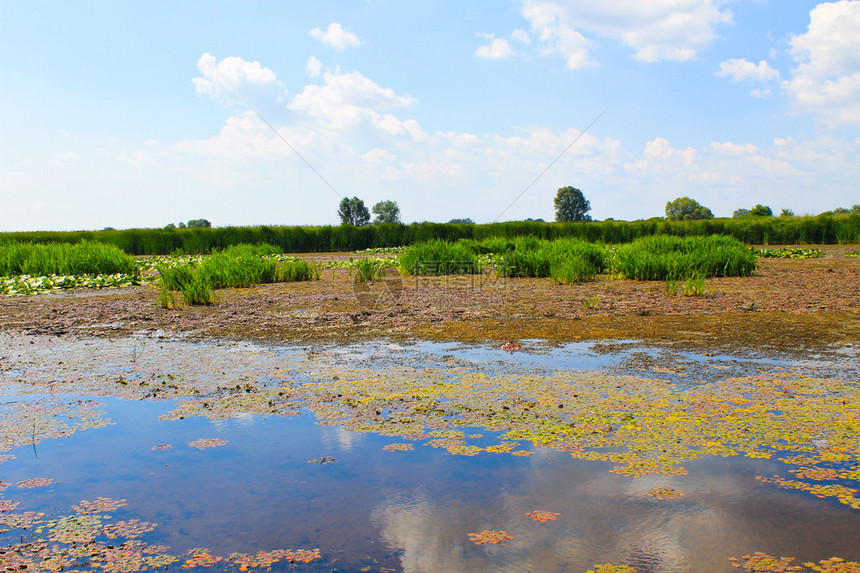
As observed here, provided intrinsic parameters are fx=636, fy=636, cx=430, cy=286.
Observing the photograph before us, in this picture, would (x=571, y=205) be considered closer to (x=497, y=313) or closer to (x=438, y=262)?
(x=438, y=262)

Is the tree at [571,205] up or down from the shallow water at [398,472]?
up

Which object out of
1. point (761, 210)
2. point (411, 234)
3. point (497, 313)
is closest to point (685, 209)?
point (761, 210)

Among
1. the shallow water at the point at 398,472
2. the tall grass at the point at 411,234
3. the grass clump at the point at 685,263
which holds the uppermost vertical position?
the tall grass at the point at 411,234

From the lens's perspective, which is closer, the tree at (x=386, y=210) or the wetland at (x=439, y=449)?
the wetland at (x=439, y=449)

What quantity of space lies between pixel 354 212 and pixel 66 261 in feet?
200

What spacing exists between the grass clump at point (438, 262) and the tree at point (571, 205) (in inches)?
2554

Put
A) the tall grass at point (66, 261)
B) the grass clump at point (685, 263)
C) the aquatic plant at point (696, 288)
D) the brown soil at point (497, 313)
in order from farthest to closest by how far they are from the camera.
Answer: the tall grass at point (66, 261) → the grass clump at point (685, 263) → the aquatic plant at point (696, 288) → the brown soil at point (497, 313)

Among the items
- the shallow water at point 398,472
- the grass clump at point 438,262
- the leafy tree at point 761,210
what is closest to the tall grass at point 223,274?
the grass clump at point 438,262

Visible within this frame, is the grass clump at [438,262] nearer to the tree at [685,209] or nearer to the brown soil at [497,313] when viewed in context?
the brown soil at [497,313]

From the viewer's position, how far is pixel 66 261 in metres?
16.2

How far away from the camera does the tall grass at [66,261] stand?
52.9ft

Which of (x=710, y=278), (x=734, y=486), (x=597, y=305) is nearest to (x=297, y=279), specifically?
(x=597, y=305)

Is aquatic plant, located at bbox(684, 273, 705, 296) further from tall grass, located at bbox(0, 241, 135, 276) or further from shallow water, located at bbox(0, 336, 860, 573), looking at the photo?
tall grass, located at bbox(0, 241, 135, 276)

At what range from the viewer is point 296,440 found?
374 centimetres
